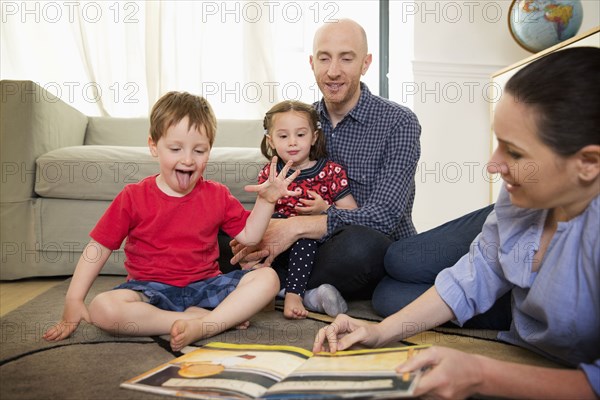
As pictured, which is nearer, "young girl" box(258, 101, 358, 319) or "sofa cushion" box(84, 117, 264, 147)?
"young girl" box(258, 101, 358, 319)

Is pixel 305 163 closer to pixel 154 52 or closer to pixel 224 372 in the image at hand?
pixel 224 372

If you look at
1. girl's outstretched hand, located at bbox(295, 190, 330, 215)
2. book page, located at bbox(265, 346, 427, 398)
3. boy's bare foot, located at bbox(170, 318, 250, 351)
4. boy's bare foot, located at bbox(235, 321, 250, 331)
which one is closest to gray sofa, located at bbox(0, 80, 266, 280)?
girl's outstretched hand, located at bbox(295, 190, 330, 215)

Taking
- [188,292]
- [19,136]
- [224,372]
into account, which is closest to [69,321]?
[188,292]

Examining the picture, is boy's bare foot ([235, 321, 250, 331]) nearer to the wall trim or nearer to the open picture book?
the open picture book

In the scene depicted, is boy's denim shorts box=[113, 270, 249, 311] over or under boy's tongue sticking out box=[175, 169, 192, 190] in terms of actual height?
under

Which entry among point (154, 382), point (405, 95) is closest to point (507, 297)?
point (154, 382)

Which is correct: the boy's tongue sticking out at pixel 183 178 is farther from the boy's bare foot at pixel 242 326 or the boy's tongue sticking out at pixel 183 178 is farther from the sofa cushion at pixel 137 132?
the sofa cushion at pixel 137 132

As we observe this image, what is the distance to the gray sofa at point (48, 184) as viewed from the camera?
2004mm

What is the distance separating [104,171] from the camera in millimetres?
2043

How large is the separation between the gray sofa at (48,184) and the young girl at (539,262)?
1.23 meters

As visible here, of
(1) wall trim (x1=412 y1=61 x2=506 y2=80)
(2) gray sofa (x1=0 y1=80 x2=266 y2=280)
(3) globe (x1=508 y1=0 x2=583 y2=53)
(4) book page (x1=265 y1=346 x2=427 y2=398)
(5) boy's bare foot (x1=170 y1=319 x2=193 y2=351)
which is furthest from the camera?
(1) wall trim (x1=412 y1=61 x2=506 y2=80)

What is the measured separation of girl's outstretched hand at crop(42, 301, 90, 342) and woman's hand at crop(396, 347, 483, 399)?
2.38 feet

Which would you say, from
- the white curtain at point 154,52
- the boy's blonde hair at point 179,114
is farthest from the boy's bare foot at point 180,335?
the white curtain at point 154,52

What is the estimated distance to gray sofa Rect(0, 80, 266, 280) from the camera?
2.00m
